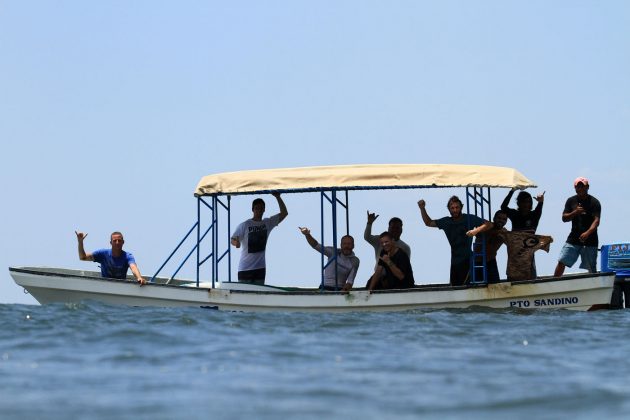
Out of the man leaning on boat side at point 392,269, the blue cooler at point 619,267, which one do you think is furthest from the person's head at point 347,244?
the blue cooler at point 619,267

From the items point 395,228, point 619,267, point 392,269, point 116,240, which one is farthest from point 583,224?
point 116,240

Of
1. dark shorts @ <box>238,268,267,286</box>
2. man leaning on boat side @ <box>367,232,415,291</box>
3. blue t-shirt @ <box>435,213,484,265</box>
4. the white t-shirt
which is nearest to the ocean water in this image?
man leaning on boat side @ <box>367,232,415,291</box>

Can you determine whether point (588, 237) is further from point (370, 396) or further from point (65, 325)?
point (370, 396)

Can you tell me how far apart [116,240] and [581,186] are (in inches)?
287

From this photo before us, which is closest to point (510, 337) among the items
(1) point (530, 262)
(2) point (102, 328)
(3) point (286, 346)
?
(3) point (286, 346)

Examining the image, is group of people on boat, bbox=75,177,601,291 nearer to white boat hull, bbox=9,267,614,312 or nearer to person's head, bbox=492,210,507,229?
person's head, bbox=492,210,507,229

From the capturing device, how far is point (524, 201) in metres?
17.5

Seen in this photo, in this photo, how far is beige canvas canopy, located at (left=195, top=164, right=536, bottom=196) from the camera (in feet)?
55.3

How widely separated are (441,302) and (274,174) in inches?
124

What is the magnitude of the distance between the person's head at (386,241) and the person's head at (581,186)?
10.4 feet

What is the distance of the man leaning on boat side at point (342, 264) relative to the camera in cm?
1766

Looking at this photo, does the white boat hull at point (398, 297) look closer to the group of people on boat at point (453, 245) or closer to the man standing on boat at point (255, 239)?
the group of people on boat at point (453, 245)

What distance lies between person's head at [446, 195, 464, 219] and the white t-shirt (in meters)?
2.75

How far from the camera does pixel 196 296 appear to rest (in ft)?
56.0
